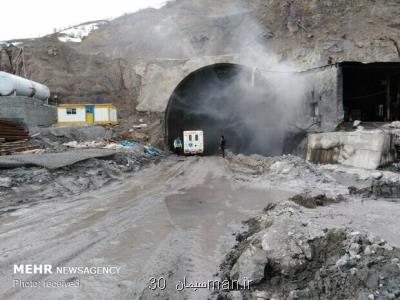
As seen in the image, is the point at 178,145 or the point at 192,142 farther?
the point at 178,145

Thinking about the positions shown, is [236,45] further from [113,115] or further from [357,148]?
[357,148]

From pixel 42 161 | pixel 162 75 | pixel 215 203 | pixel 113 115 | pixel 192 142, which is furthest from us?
pixel 162 75

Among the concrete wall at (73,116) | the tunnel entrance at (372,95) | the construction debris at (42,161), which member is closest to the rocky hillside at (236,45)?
the concrete wall at (73,116)

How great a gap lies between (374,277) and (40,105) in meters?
29.2

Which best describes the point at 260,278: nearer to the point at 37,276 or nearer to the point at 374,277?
the point at 374,277

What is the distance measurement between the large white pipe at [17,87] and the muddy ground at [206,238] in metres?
14.8

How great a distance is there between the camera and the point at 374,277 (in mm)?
4414

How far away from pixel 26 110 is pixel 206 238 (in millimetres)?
22600

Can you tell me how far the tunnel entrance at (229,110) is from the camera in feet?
94.1

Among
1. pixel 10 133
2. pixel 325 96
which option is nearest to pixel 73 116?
pixel 10 133

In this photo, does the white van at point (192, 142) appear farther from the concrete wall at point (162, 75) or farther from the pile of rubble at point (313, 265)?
the pile of rubble at point (313, 265)

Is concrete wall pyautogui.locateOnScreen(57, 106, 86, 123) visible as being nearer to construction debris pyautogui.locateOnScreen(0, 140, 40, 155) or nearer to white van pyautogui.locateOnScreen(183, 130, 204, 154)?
white van pyautogui.locateOnScreen(183, 130, 204, 154)

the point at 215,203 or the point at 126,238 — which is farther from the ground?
the point at 126,238

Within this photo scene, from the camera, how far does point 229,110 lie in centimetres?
3384
